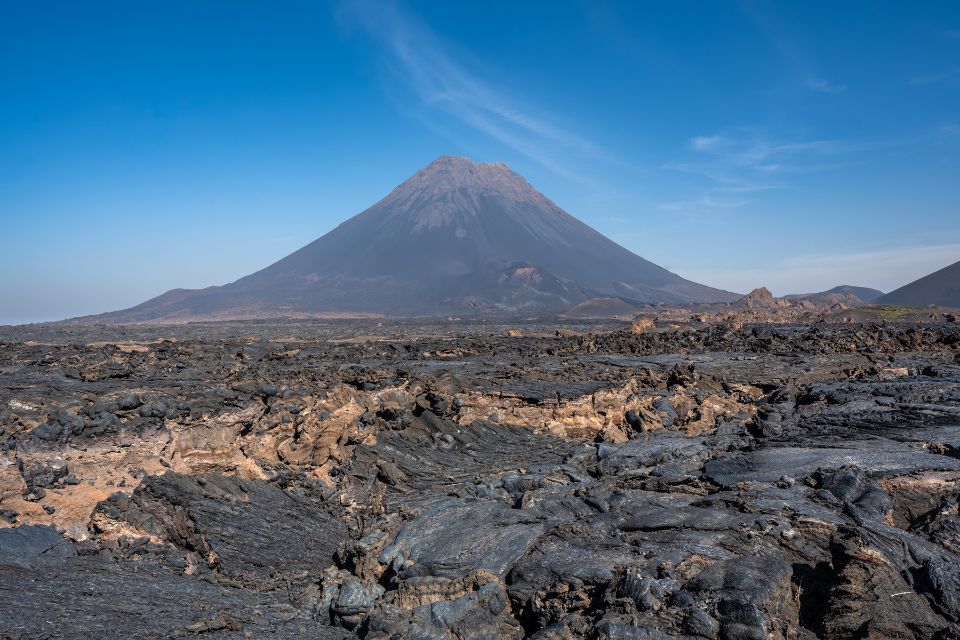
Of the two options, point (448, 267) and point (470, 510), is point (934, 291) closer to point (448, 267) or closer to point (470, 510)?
point (448, 267)

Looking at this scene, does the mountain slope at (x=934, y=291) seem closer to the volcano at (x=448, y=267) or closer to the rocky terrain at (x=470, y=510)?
the volcano at (x=448, y=267)

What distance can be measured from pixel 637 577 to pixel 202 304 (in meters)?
113

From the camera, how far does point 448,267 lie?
409 feet

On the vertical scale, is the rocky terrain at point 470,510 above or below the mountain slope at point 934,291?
below

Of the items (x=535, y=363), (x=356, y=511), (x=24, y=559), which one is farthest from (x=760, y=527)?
(x=535, y=363)

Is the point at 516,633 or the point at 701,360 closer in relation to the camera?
the point at 516,633

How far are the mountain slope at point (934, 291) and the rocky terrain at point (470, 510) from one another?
275 feet

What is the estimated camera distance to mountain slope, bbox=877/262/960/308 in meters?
83.8

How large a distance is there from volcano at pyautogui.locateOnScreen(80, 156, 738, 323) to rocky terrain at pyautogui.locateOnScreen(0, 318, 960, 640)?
239 ft

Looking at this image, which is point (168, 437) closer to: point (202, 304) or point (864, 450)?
point (864, 450)

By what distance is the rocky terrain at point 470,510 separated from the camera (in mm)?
5906

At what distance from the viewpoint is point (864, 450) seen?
9.37m

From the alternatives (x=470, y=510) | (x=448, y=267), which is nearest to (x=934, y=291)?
(x=448, y=267)

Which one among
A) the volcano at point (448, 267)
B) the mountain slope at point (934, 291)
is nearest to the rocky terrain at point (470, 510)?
the volcano at point (448, 267)
